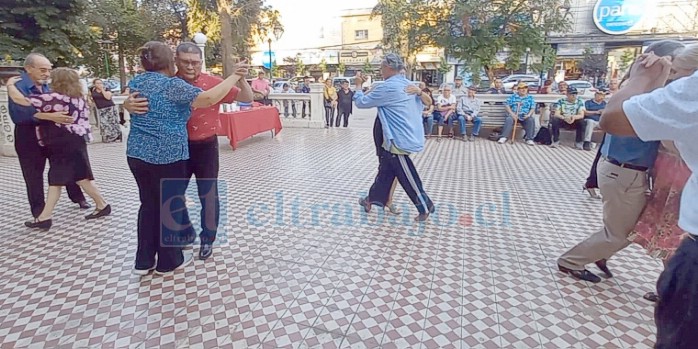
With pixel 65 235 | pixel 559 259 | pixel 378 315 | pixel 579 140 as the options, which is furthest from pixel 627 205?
pixel 579 140

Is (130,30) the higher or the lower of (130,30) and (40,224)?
the higher

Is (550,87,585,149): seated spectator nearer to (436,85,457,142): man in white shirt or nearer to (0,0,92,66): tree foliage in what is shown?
(436,85,457,142): man in white shirt

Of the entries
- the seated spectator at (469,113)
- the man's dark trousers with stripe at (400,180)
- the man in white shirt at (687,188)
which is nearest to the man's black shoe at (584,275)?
the man's dark trousers with stripe at (400,180)

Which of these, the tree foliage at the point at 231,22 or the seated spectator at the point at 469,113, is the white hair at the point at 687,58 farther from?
the tree foliage at the point at 231,22

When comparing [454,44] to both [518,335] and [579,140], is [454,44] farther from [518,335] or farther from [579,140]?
[518,335]

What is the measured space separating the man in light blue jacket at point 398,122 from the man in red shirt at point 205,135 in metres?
1.15

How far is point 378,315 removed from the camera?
7.02ft

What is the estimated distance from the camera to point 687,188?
3.54 feet

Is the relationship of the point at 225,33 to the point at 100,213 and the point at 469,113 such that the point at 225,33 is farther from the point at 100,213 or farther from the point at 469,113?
the point at 100,213

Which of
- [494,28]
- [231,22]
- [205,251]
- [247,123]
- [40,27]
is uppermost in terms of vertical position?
[231,22]

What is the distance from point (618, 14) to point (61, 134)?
78.1ft

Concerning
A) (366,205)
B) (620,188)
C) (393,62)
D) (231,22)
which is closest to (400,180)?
(366,205)

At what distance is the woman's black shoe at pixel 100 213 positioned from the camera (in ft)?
11.5

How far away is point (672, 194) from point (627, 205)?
207 mm
